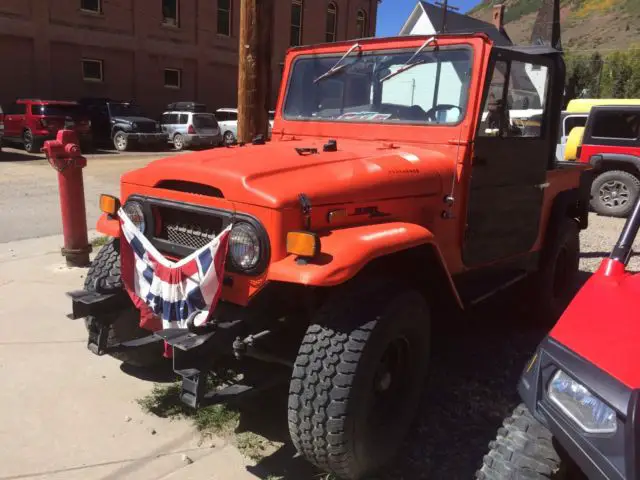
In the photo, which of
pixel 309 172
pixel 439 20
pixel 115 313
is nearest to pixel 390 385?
pixel 309 172

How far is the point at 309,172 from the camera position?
301cm

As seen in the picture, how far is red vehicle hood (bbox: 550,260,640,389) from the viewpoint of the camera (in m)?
1.77

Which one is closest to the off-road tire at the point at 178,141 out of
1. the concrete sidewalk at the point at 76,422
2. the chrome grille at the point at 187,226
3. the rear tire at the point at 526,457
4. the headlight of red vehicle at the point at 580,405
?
the concrete sidewalk at the point at 76,422

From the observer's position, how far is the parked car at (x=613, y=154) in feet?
35.6

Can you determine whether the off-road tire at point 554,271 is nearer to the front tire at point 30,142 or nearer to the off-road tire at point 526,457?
the off-road tire at point 526,457

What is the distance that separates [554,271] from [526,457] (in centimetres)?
321

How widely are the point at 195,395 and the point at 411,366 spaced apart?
3.83ft

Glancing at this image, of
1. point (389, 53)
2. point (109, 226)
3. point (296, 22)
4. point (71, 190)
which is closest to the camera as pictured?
point (109, 226)

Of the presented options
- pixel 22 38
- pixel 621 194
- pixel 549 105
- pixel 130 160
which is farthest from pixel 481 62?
pixel 22 38

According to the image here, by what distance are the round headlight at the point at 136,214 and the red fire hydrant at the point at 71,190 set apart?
279cm

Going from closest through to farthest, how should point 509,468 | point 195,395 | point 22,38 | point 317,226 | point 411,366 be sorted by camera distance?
point 509,468 < point 195,395 < point 317,226 < point 411,366 < point 22,38

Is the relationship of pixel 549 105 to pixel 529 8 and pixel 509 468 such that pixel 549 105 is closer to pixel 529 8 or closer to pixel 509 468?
pixel 509 468

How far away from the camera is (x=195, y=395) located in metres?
2.65

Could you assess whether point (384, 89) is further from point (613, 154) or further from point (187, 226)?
point (613, 154)
